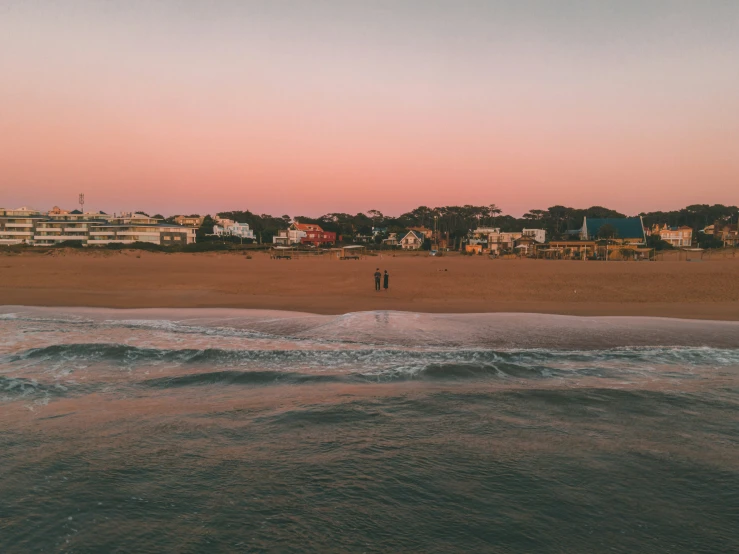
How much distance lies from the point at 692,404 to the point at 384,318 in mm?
9680

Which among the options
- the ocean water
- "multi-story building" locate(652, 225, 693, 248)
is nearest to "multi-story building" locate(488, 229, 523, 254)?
"multi-story building" locate(652, 225, 693, 248)

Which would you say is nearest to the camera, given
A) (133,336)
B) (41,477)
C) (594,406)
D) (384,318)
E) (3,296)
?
(41,477)

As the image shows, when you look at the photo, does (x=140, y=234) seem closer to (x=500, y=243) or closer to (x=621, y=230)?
(x=500, y=243)

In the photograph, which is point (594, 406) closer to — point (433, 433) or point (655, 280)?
point (433, 433)

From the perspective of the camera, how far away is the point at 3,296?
21625 mm

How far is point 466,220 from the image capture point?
125 metres

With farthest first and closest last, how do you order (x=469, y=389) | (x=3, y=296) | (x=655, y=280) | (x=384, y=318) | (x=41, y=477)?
(x=655, y=280)
(x=3, y=296)
(x=384, y=318)
(x=469, y=389)
(x=41, y=477)

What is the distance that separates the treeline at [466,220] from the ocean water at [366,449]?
8961 cm

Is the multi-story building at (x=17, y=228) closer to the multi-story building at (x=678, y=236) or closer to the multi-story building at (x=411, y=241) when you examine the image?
the multi-story building at (x=411, y=241)

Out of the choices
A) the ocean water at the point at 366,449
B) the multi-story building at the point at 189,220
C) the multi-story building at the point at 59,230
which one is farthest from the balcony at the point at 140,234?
the ocean water at the point at 366,449

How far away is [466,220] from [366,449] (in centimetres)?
12342

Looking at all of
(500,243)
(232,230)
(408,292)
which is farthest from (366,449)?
(232,230)

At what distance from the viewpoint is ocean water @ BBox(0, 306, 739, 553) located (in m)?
4.33

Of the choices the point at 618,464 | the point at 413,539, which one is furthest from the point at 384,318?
the point at 413,539
